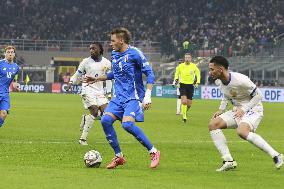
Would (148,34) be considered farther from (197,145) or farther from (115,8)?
(197,145)

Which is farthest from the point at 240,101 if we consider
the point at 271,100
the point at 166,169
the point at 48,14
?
the point at 48,14

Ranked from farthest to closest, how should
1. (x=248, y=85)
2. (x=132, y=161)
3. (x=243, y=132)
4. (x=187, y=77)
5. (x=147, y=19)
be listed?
(x=147, y=19)
(x=187, y=77)
(x=132, y=161)
(x=248, y=85)
(x=243, y=132)

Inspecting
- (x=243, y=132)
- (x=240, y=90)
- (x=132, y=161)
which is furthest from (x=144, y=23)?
(x=243, y=132)

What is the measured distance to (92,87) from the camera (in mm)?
18734

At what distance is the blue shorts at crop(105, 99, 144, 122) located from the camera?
12.9m

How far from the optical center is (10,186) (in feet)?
32.6

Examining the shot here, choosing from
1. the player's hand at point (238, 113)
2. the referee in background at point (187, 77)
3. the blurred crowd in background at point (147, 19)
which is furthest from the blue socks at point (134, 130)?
the blurred crowd in background at point (147, 19)

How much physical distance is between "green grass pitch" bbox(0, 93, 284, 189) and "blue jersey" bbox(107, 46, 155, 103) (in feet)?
4.23

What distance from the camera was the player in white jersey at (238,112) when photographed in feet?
40.5

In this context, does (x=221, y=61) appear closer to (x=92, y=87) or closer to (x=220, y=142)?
(x=220, y=142)

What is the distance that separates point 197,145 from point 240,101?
5.41m

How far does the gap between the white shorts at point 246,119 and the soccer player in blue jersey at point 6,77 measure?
7.67 metres

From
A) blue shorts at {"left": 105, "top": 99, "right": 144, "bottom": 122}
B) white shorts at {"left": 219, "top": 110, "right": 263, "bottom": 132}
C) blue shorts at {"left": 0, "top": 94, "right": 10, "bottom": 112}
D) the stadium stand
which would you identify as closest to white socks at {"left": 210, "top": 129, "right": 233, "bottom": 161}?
white shorts at {"left": 219, "top": 110, "right": 263, "bottom": 132}

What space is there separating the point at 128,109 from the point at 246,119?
6.76ft
